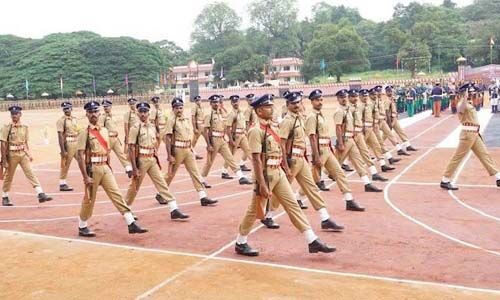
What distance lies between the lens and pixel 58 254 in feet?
25.7

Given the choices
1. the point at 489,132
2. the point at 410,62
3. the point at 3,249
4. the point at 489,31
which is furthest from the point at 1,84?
the point at 3,249

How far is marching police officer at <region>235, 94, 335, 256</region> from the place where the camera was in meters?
7.14

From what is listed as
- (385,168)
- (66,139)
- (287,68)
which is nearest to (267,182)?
(385,168)

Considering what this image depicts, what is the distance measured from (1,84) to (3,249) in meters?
89.4

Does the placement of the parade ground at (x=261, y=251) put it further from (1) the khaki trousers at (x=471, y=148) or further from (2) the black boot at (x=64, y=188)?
(2) the black boot at (x=64, y=188)

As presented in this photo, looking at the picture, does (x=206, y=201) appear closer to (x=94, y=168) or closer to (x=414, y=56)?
(x=94, y=168)

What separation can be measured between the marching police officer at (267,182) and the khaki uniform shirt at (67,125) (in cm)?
758

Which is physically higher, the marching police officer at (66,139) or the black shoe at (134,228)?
the marching police officer at (66,139)

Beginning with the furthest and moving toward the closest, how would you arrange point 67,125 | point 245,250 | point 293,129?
point 67,125 < point 293,129 < point 245,250

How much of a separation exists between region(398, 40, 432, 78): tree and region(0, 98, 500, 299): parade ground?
202ft

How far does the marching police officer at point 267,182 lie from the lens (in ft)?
23.4

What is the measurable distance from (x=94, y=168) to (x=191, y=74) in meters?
96.2

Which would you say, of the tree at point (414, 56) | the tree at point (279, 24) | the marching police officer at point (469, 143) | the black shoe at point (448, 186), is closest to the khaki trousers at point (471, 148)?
the marching police officer at point (469, 143)

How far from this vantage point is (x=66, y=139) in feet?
45.1
